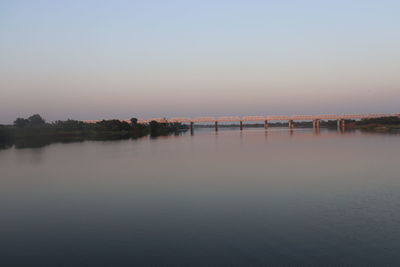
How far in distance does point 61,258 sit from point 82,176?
1295cm

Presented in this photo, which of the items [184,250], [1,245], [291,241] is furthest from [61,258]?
[291,241]

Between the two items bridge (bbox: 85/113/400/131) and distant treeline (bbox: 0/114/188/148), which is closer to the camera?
distant treeline (bbox: 0/114/188/148)

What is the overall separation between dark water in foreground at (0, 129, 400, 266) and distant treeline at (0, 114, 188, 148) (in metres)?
51.1

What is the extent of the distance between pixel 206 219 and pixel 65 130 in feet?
260

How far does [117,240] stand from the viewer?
30.0 feet

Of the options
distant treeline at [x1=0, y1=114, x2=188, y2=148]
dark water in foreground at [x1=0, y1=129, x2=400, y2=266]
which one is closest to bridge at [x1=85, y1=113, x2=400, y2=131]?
distant treeline at [x1=0, y1=114, x2=188, y2=148]

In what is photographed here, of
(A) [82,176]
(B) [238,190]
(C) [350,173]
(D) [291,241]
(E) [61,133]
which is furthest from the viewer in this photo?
(E) [61,133]

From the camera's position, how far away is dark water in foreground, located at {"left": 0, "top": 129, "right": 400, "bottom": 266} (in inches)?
316

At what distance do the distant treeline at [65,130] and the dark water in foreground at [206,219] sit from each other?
168 ft

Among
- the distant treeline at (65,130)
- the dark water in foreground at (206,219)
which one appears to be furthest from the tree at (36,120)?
the dark water in foreground at (206,219)

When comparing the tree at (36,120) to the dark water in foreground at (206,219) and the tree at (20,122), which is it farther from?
the dark water in foreground at (206,219)

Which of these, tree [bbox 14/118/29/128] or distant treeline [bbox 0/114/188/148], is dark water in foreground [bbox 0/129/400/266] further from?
tree [bbox 14/118/29/128]

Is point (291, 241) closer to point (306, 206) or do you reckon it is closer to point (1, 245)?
point (306, 206)

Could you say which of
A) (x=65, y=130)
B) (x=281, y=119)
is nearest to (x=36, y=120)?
(x=65, y=130)
